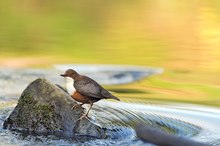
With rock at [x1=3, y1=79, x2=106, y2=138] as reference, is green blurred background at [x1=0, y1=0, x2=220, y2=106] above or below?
above

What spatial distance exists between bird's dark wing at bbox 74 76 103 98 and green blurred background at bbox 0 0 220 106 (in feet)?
7.52

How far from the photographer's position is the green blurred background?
9.77 meters

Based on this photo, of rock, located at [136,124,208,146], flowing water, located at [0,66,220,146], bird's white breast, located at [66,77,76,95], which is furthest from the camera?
bird's white breast, located at [66,77,76,95]

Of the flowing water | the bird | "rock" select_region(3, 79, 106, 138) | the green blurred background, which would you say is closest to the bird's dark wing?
the bird

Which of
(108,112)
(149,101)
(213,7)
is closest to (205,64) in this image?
(149,101)

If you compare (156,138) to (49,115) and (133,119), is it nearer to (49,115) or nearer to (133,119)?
(49,115)

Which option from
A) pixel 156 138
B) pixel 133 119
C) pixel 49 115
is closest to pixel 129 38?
pixel 133 119

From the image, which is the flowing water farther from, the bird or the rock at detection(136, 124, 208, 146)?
the rock at detection(136, 124, 208, 146)

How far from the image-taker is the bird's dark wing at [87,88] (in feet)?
18.9

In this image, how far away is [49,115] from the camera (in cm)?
586

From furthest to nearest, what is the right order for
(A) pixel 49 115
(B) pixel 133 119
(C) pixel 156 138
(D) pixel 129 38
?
1. (D) pixel 129 38
2. (B) pixel 133 119
3. (A) pixel 49 115
4. (C) pixel 156 138

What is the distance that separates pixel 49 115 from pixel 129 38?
8708mm

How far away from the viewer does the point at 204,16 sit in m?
17.5

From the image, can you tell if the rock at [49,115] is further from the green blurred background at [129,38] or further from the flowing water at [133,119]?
the green blurred background at [129,38]
